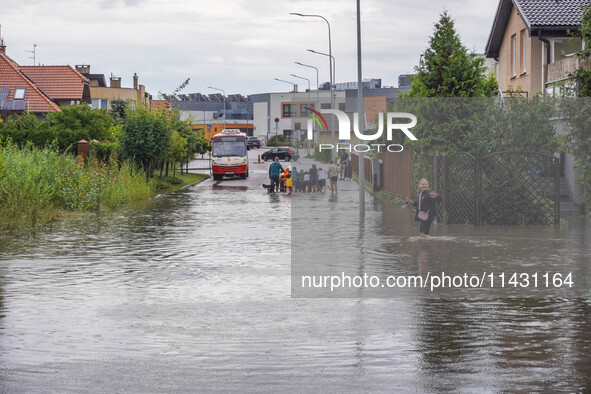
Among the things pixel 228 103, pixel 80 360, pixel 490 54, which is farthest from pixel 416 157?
pixel 228 103

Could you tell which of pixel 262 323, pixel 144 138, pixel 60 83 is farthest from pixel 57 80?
pixel 262 323

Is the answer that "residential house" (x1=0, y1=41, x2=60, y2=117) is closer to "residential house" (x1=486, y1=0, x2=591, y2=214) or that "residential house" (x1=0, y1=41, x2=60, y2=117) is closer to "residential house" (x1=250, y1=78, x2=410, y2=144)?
"residential house" (x1=486, y1=0, x2=591, y2=214)

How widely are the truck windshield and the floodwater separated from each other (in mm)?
36008

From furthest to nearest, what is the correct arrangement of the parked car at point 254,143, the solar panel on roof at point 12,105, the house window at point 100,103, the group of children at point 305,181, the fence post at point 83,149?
the parked car at point 254,143
the house window at point 100,103
the solar panel on roof at point 12,105
the group of children at point 305,181
the fence post at point 83,149

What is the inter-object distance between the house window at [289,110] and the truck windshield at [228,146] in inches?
3348

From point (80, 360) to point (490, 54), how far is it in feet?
127

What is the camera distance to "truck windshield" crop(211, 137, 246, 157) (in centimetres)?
5526

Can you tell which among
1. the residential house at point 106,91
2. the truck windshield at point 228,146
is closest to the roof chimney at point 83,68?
the residential house at point 106,91

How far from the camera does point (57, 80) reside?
259ft

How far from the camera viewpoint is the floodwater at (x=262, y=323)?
7664 mm

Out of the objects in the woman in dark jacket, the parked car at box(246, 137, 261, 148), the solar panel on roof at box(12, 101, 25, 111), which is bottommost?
→ the woman in dark jacket

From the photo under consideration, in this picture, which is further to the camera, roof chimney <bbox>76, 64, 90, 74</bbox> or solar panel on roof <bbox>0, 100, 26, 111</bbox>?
roof chimney <bbox>76, 64, 90, 74</bbox>

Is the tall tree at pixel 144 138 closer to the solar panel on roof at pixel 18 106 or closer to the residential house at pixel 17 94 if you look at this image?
the residential house at pixel 17 94

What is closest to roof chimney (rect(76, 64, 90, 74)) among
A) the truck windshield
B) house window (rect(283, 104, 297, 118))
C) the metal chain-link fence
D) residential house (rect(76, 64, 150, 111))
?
residential house (rect(76, 64, 150, 111))
